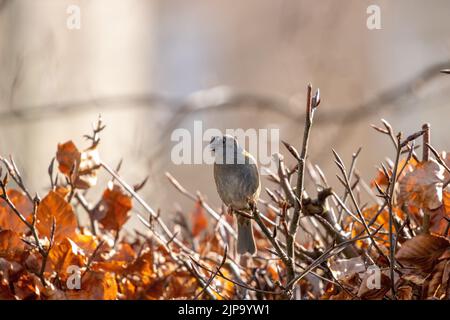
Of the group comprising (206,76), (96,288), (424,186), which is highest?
(206,76)

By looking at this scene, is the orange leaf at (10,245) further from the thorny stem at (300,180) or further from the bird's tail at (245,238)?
the thorny stem at (300,180)

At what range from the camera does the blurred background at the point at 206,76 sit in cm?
573

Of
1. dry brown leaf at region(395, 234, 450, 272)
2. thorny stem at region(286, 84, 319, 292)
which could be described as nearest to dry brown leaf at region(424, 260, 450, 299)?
dry brown leaf at region(395, 234, 450, 272)

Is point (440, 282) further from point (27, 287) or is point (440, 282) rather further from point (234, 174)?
point (27, 287)

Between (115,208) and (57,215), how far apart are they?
0.82ft

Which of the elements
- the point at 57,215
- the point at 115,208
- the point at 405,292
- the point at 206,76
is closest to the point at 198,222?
the point at 115,208

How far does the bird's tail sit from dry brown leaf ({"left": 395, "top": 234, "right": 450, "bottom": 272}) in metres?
0.50

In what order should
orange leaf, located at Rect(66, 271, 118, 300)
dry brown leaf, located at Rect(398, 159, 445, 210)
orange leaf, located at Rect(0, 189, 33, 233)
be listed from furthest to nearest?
1. orange leaf, located at Rect(0, 189, 33, 233)
2. orange leaf, located at Rect(66, 271, 118, 300)
3. dry brown leaf, located at Rect(398, 159, 445, 210)

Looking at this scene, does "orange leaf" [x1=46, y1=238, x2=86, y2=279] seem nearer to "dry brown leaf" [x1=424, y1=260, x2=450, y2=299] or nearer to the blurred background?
"dry brown leaf" [x1=424, y1=260, x2=450, y2=299]

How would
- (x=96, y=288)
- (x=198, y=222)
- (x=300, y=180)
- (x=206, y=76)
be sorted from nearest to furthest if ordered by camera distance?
(x=300, y=180), (x=96, y=288), (x=198, y=222), (x=206, y=76)

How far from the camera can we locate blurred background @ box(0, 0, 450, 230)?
573 centimetres

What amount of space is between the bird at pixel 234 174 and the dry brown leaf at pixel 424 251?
374mm

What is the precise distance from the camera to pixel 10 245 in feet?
5.66

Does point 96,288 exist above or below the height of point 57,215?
below
